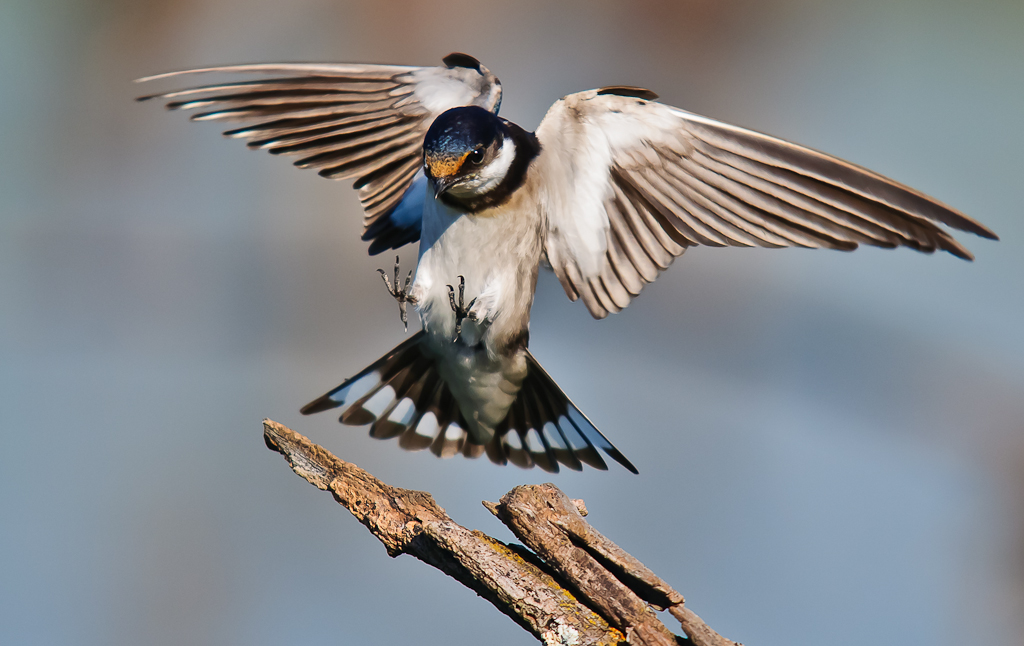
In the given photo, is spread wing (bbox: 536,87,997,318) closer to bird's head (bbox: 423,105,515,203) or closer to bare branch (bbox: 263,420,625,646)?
bird's head (bbox: 423,105,515,203)

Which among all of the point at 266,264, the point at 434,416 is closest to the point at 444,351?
the point at 434,416

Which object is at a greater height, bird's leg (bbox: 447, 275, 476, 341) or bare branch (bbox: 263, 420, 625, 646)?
bird's leg (bbox: 447, 275, 476, 341)

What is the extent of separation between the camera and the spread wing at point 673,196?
1.27 metres

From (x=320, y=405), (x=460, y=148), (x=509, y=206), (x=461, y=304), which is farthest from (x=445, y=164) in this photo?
(x=320, y=405)

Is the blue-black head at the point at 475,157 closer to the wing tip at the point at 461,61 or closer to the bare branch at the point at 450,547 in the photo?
the wing tip at the point at 461,61

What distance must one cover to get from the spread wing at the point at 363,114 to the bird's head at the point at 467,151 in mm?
272

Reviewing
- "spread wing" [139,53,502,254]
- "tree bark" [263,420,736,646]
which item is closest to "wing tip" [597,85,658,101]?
"spread wing" [139,53,502,254]

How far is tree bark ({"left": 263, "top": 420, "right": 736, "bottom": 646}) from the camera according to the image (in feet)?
3.08

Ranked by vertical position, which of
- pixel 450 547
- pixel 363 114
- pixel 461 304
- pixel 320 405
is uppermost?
pixel 363 114

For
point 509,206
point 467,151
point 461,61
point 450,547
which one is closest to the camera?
point 450,547

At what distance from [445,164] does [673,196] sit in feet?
1.34

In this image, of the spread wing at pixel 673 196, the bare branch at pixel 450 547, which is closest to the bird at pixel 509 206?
the spread wing at pixel 673 196

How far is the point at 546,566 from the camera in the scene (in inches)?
40.1

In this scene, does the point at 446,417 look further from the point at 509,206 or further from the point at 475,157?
the point at 475,157
